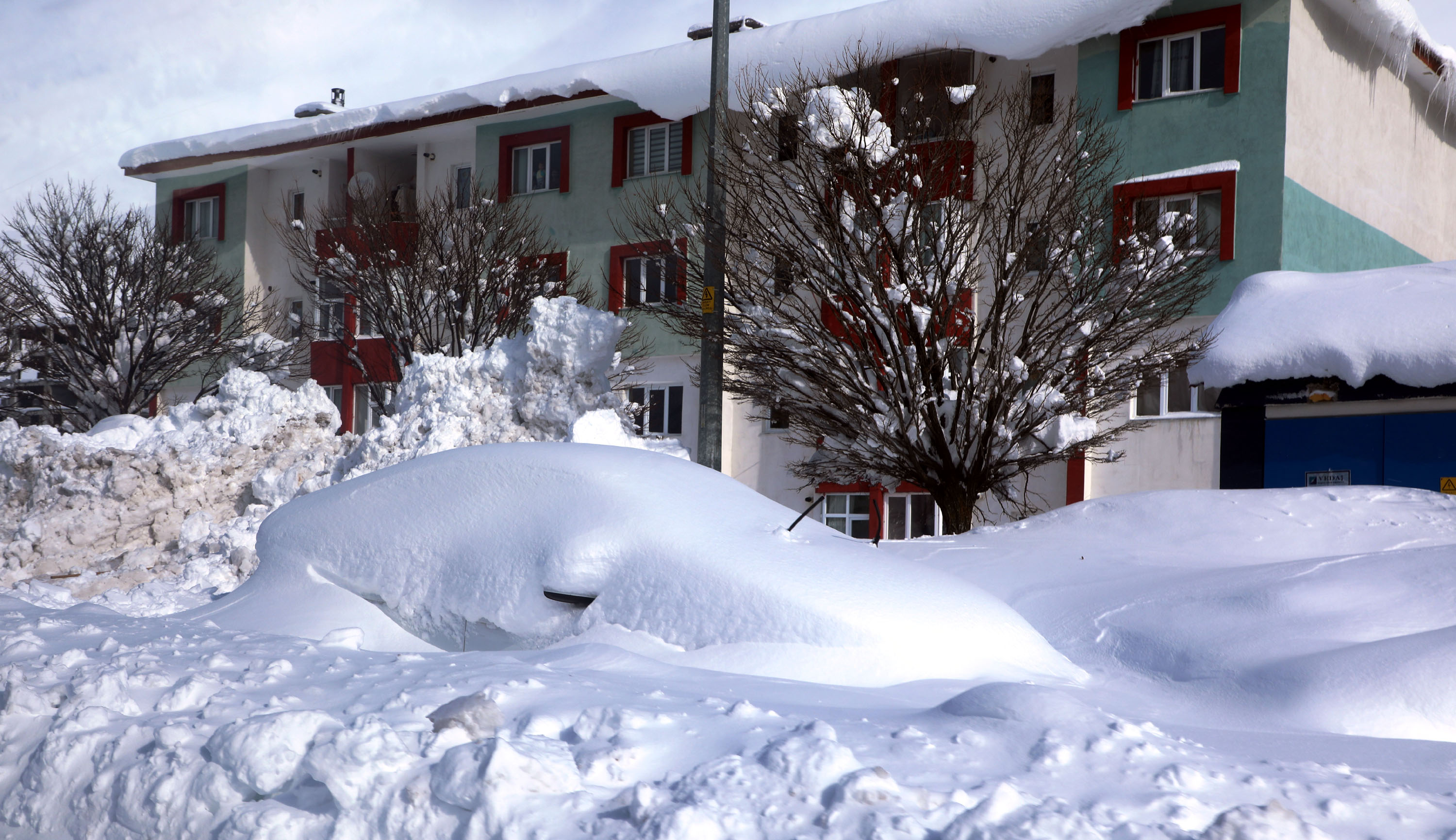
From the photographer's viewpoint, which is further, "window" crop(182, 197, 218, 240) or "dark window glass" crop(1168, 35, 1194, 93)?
"window" crop(182, 197, 218, 240)

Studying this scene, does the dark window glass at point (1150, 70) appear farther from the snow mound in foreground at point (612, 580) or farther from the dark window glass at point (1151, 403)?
the snow mound in foreground at point (612, 580)

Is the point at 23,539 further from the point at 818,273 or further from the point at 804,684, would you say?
the point at 804,684

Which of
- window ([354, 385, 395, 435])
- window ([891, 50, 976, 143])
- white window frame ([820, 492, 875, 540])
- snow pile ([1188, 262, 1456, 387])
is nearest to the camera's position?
snow pile ([1188, 262, 1456, 387])

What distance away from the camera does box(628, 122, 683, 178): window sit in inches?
843

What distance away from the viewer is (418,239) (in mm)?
18500

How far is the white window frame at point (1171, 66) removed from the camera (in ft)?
55.7

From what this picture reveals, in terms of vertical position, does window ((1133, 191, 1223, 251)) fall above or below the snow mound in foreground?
above

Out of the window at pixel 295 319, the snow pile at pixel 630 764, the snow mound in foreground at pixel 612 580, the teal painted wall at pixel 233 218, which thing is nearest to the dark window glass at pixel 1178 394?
the snow mound in foreground at pixel 612 580

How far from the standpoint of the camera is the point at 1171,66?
17297mm

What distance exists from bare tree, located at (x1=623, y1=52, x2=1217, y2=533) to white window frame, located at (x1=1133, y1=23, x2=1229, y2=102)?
6680 millimetres

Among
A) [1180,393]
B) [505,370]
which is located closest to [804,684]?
[505,370]

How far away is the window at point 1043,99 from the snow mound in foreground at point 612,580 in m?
7.36

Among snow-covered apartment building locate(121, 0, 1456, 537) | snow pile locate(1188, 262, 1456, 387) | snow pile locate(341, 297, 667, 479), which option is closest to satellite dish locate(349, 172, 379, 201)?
snow-covered apartment building locate(121, 0, 1456, 537)

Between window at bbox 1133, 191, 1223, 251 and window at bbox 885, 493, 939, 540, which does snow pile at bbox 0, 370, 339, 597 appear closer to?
window at bbox 1133, 191, 1223, 251
